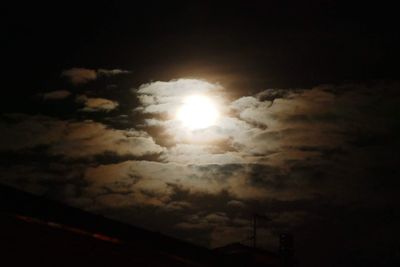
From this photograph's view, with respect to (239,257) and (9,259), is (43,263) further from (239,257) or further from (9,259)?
(239,257)

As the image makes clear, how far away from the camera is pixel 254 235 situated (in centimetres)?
2836

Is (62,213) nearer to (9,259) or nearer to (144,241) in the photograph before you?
(9,259)

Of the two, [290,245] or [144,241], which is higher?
[290,245]

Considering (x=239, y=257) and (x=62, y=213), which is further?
(x=239, y=257)

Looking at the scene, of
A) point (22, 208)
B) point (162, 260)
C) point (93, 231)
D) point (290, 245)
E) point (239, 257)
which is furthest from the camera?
point (290, 245)

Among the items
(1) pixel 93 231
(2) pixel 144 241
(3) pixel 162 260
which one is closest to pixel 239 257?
(3) pixel 162 260

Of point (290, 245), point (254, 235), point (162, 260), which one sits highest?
point (254, 235)

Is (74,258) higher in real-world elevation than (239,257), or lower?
lower

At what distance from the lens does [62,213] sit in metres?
8.52

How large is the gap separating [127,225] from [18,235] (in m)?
2.21

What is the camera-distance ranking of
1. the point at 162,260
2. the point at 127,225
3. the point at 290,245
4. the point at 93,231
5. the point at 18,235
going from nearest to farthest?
the point at 18,235, the point at 93,231, the point at 127,225, the point at 162,260, the point at 290,245

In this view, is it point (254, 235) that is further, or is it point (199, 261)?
point (254, 235)

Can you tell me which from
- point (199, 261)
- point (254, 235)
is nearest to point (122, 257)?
point (199, 261)

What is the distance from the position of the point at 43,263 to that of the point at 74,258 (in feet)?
2.12
